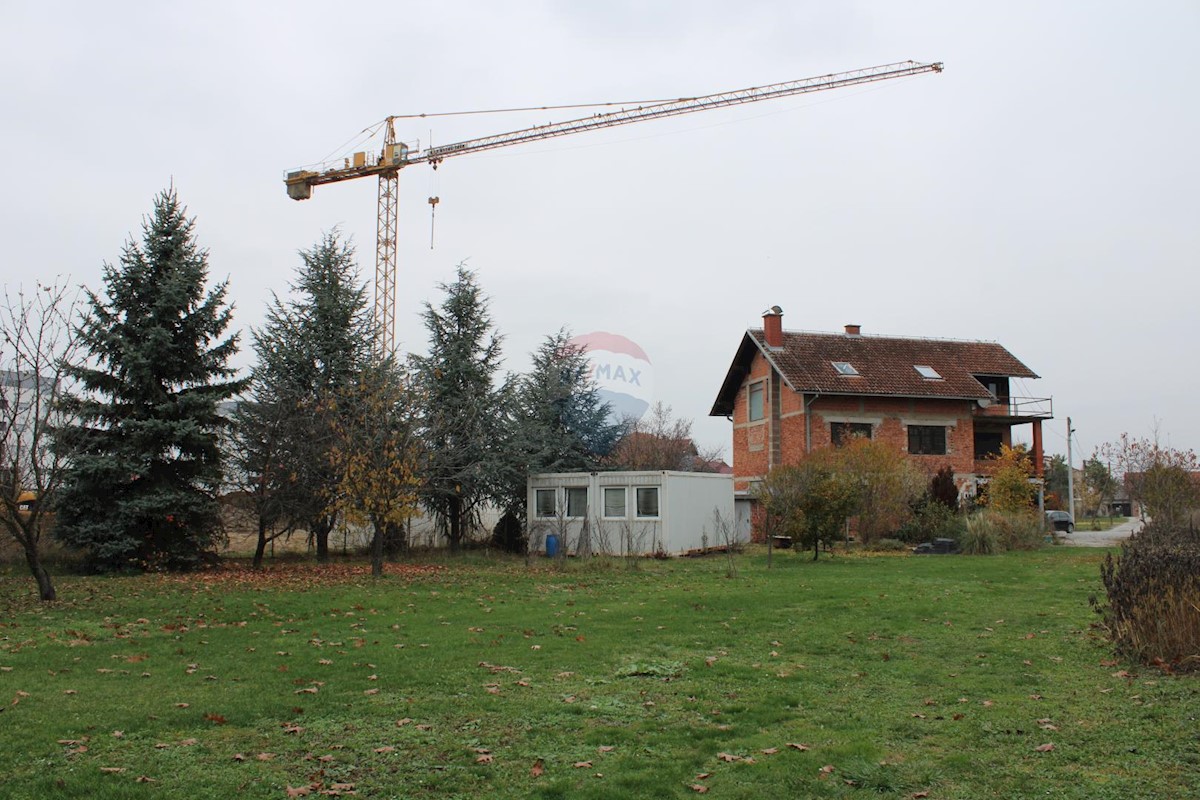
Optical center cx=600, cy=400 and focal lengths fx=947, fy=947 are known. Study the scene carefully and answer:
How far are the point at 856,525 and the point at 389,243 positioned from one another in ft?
101

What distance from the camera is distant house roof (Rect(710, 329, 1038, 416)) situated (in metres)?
36.0

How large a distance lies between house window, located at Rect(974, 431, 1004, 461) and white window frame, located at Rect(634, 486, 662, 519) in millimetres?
19931

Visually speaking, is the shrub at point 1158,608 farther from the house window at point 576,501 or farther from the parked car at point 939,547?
the house window at point 576,501

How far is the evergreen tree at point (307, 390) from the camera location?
74.4 ft

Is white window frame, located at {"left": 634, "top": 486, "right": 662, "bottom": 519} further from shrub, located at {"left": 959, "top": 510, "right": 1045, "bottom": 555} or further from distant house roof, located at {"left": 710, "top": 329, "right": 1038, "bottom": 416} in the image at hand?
distant house roof, located at {"left": 710, "top": 329, "right": 1038, "bottom": 416}

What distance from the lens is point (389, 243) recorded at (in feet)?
165

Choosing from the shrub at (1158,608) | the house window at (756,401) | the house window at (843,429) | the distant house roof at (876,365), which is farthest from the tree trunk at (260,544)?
the house window at (756,401)

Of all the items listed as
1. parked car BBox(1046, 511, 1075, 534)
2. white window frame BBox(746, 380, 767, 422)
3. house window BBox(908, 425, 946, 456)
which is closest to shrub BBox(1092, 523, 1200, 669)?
house window BBox(908, 425, 946, 456)

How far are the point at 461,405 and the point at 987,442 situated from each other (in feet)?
76.8

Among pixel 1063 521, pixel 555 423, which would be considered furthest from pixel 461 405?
pixel 1063 521

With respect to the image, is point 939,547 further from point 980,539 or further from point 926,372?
point 926,372

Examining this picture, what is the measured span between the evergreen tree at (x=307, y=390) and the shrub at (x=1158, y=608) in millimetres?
15105

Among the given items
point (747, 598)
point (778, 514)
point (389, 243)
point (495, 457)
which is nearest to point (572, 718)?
point (747, 598)

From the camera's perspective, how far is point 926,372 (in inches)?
1494
